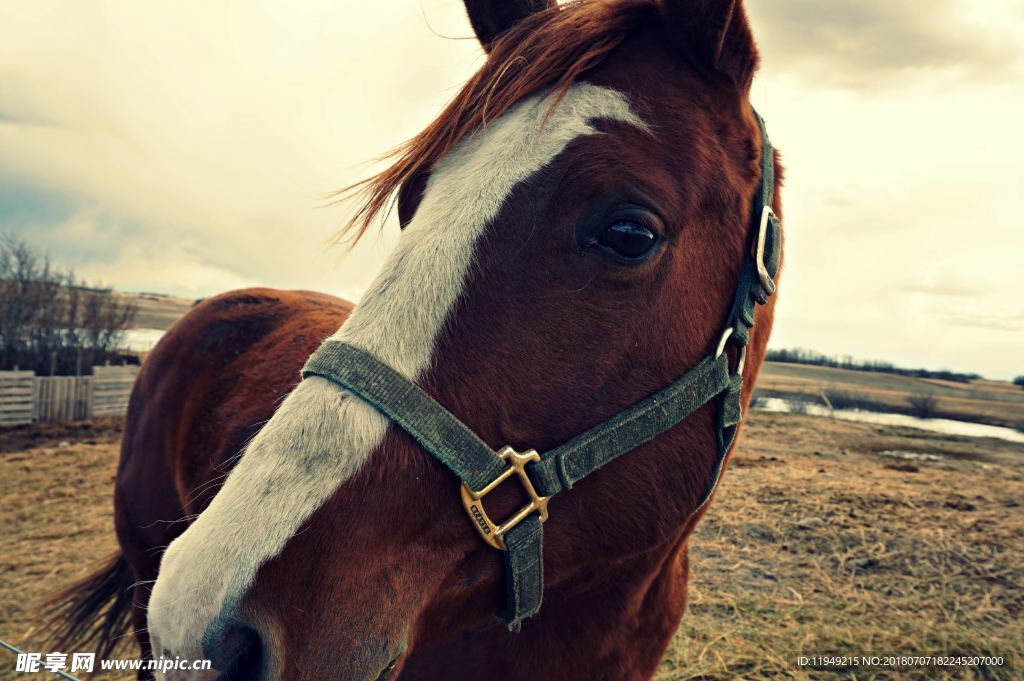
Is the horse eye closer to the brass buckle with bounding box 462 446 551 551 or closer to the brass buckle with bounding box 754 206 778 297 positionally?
the brass buckle with bounding box 754 206 778 297

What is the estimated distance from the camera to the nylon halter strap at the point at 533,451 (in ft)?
3.83

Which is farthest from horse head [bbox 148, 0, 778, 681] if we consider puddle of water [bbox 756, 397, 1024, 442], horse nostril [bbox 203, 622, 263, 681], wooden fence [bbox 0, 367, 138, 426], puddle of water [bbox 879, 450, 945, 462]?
puddle of water [bbox 756, 397, 1024, 442]

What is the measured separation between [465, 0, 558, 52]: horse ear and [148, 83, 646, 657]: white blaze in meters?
0.57

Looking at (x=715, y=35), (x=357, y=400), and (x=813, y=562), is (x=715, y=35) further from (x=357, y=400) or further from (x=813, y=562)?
(x=813, y=562)

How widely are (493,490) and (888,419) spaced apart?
27.4m

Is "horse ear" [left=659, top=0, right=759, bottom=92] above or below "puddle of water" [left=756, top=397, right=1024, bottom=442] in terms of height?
above

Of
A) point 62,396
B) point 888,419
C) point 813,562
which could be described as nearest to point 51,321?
point 62,396

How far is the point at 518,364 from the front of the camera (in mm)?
1255

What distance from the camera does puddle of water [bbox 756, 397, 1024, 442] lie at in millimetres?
19984

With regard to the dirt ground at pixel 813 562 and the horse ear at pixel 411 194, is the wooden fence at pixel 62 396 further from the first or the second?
the horse ear at pixel 411 194

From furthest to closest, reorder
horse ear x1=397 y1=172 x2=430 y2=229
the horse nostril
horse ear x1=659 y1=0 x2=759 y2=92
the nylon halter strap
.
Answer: horse ear x1=397 y1=172 x2=430 y2=229 → horse ear x1=659 y1=0 x2=759 y2=92 → the nylon halter strap → the horse nostril

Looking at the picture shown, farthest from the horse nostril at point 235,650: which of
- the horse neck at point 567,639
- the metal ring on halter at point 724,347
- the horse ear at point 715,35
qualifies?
the horse ear at point 715,35

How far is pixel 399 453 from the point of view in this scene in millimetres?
1156

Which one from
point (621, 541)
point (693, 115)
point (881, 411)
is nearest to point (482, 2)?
point (693, 115)
